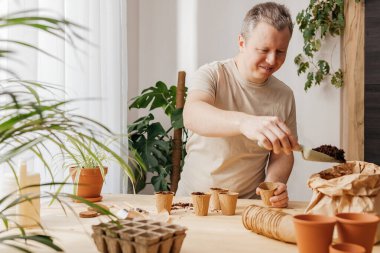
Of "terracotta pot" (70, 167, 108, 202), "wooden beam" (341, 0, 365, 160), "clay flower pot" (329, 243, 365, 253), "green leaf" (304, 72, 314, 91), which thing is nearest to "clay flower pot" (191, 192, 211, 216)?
"terracotta pot" (70, 167, 108, 202)

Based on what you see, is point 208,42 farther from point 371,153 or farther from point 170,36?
point 371,153

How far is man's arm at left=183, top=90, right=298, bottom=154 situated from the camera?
4.67 feet

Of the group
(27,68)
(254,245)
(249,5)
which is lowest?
(254,245)

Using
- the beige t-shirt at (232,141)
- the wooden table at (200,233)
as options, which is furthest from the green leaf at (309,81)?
the wooden table at (200,233)

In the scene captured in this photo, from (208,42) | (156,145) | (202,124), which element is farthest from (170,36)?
(202,124)

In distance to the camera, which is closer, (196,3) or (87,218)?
(87,218)

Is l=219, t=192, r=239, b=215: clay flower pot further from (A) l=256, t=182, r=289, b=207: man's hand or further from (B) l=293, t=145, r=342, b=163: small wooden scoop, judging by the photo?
(B) l=293, t=145, r=342, b=163: small wooden scoop

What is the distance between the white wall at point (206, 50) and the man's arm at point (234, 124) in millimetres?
1709

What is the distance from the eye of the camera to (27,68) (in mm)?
2186

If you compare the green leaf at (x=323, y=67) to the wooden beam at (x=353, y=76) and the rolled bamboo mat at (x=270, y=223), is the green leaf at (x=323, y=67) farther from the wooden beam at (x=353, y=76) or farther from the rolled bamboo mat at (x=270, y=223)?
the rolled bamboo mat at (x=270, y=223)

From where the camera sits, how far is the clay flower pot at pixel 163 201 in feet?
5.15

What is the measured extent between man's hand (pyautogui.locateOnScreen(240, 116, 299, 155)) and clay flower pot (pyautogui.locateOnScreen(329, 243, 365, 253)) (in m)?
0.54

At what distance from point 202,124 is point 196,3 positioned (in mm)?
2147

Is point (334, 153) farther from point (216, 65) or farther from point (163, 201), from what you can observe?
point (216, 65)
